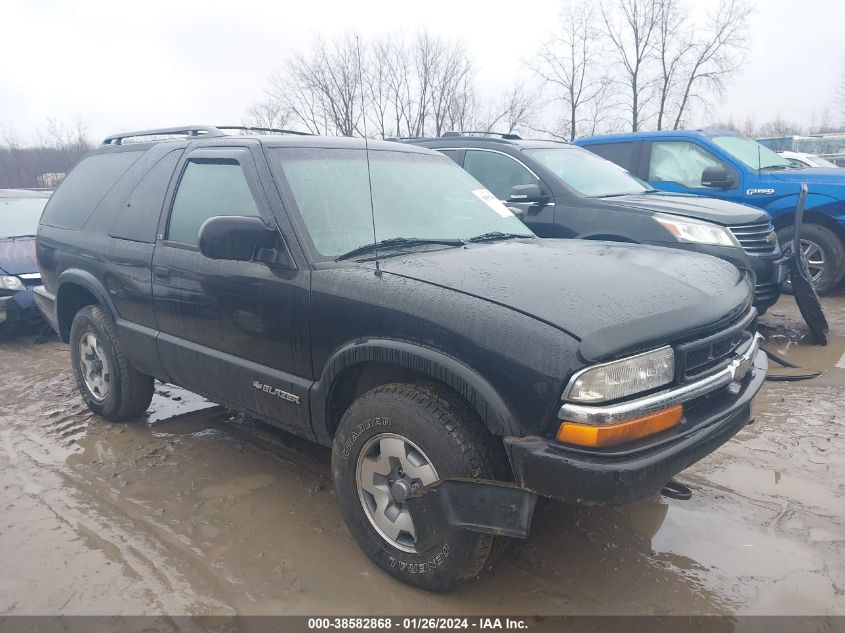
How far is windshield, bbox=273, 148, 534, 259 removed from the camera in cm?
307

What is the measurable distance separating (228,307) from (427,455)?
1.40m

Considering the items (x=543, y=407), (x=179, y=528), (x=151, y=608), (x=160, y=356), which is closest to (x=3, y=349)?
(x=160, y=356)

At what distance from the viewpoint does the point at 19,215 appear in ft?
26.1

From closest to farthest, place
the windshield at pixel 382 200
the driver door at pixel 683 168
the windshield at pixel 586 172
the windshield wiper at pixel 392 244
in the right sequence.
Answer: the windshield wiper at pixel 392 244 → the windshield at pixel 382 200 → the windshield at pixel 586 172 → the driver door at pixel 683 168

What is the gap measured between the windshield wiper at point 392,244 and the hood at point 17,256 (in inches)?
214

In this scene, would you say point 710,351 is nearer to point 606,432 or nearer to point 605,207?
point 606,432

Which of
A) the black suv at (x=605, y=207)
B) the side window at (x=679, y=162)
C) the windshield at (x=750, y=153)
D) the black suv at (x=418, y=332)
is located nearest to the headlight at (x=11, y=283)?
the black suv at (x=418, y=332)

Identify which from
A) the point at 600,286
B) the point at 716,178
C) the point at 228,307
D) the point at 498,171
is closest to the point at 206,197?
the point at 228,307

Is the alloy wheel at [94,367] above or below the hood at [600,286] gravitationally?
below

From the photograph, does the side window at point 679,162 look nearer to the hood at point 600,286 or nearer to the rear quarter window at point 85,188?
the hood at point 600,286

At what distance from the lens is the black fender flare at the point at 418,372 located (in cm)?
222

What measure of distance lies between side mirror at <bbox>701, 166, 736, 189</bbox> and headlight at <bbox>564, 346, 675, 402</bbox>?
18.5ft

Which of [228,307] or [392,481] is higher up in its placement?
[228,307]

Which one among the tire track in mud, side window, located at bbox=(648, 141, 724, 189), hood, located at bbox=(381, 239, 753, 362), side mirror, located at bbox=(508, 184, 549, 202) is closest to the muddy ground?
the tire track in mud
